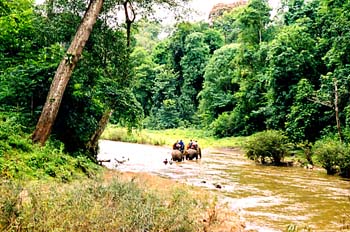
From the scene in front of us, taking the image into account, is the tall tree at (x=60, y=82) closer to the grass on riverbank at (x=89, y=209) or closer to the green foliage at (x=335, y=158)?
the grass on riverbank at (x=89, y=209)

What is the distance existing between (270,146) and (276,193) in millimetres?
9833

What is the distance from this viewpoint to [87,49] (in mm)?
17781

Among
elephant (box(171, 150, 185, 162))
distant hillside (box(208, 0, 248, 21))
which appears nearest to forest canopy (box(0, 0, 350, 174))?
elephant (box(171, 150, 185, 162))

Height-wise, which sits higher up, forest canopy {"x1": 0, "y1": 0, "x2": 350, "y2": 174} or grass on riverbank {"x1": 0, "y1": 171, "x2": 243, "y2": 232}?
forest canopy {"x1": 0, "y1": 0, "x2": 350, "y2": 174}

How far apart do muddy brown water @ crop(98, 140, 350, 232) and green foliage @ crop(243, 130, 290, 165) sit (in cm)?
111

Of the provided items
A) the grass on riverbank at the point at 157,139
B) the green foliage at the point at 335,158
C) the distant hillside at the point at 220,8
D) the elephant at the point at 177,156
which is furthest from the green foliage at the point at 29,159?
the distant hillside at the point at 220,8

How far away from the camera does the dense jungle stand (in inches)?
233

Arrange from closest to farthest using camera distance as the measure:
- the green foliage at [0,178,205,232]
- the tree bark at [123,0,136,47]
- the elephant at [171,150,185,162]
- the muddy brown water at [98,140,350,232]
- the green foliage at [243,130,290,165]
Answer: the green foliage at [0,178,205,232] < the muddy brown water at [98,140,350,232] < the tree bark at [123,0,136,47] < the green foliage at [243,130,290,165] < the elephant at [171,150,185,162]

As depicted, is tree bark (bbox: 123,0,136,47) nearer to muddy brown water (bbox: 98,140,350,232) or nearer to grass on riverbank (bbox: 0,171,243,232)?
muddy brown water (bbox: 98,140,350,232)

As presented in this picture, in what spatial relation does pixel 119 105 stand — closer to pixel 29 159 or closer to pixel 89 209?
pixel 29 159

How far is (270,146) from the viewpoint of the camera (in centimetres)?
2478

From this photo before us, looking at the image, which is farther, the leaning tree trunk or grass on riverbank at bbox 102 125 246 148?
grass on riverbank at bbox 102 125 246 148

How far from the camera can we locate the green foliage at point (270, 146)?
2453 centimetres

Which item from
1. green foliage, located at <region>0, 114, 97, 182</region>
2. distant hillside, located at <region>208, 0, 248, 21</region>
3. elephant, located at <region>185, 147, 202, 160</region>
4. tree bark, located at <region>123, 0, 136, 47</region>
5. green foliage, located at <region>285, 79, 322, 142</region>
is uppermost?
distant hillside, located at <region>208, 0, 248, 21</region>
